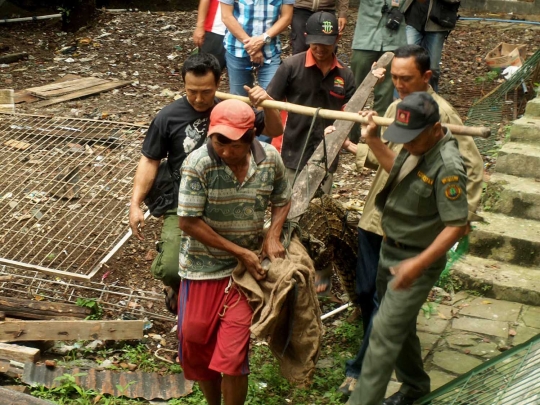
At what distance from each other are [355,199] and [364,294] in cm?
274

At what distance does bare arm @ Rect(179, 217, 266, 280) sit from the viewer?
3879 millimetres

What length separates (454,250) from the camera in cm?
589

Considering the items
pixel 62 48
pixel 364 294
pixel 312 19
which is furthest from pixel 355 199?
pixel 62 48

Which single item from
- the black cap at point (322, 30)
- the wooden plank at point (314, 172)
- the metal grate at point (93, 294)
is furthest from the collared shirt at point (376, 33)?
the metal grate at point (93, 294)

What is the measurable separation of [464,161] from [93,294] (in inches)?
123

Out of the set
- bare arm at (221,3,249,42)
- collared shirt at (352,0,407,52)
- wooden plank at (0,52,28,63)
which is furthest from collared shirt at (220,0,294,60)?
wooden plank at (0,52,28,63)

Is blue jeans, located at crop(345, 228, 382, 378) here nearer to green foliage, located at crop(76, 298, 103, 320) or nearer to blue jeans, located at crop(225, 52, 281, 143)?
green foliage, located at crop(76, 298, 103, 320)

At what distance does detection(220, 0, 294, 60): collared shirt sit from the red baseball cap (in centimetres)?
284

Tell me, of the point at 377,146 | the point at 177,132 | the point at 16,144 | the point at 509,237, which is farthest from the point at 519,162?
the point at 16,144

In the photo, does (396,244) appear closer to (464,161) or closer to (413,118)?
(464,161)

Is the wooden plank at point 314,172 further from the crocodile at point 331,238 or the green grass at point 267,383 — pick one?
the green grass at point 267,383

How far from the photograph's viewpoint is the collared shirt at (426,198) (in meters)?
3.54

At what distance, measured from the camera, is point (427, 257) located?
3.53 metres

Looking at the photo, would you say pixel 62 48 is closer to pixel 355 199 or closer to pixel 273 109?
pixel 355 199
